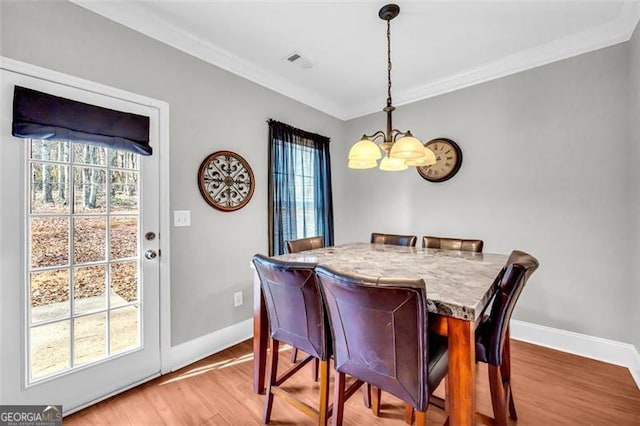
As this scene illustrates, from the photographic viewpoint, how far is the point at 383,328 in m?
1.06

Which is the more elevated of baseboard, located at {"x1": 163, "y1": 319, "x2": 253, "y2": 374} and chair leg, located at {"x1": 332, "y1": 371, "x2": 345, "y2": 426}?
chair leg, located at {"x1": 332, "y1": 371, "x2": 345, "y2": 426}

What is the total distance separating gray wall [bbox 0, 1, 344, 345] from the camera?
168cm

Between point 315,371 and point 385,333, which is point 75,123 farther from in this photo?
point 315,371

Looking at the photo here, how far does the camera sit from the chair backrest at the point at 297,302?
4.32 feet

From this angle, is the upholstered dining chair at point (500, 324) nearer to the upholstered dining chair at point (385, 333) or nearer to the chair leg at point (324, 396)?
the upholstered dining chair at point (385, 333)

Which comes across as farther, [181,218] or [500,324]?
[181,218]

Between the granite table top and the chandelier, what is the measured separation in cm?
69

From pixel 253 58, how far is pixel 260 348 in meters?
2.59

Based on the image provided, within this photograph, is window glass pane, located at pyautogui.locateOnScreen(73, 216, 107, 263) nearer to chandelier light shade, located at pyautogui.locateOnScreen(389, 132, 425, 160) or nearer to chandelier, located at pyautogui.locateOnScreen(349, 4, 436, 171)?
chandelier, located at pyautogui.locateOnScreen(349, 4, 436, 171)

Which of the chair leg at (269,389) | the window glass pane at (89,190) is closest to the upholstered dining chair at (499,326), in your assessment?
the chair leg at (269,389)

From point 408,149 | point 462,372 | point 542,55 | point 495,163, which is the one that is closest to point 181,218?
point 408,149

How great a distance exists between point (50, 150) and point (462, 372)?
2504mm

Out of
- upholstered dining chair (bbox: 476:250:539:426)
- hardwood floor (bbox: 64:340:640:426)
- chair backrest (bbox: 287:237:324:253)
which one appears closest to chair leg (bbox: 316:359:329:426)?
hardwood floor (bbox: 64:340:640:426)

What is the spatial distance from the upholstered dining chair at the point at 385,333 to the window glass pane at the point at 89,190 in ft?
5.49
